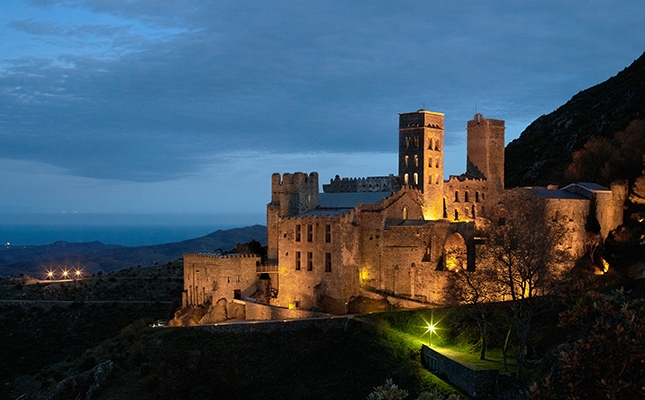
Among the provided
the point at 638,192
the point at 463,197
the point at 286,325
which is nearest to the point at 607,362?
the point at 286,325

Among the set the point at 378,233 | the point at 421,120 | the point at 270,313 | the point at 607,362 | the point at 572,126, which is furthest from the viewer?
the point at 572,126

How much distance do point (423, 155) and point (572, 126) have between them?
5371cm

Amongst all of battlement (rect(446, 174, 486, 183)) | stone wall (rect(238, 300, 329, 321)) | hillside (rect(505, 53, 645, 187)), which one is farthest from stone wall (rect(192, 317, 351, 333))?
hillside (rect(505, 53, 645, 187))

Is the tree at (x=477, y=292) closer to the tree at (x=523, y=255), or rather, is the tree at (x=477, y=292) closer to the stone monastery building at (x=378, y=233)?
the tree at (x=523, y=255)

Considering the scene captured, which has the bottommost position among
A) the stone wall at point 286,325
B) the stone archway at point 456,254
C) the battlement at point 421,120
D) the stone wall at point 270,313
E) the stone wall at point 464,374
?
the stone wall at point 464,374

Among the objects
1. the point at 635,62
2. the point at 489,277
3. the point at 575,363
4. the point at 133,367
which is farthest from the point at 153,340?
the point at 635,62

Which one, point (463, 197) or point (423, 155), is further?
point (463, 197)

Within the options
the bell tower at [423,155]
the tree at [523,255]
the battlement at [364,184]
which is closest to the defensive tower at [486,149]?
the bell tower at [423,155]

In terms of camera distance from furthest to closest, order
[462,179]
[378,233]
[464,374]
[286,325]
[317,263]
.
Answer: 1. [462,179]
2. [317,263]
3. [378,233]
4. [286,325]
5. [464,374]

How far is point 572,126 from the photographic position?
11175 centimetres

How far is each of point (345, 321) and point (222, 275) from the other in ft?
50.1

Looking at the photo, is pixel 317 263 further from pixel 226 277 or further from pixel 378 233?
pixel 226 277

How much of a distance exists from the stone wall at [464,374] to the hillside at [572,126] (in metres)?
41.7

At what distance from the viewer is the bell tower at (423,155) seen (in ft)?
222
